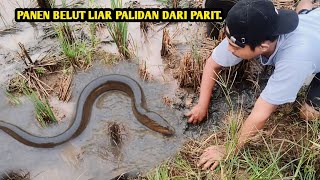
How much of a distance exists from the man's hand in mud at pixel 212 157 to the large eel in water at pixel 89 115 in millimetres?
524

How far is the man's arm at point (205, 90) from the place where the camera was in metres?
3.36

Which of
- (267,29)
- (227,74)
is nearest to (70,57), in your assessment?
(227,74)

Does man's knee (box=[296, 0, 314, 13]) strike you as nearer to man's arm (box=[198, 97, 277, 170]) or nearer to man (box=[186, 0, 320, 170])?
man (box=[186, 0, 320, 170])

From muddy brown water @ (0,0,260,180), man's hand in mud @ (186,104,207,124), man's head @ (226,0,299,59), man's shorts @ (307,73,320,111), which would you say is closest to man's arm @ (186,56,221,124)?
man's hand in mud @ (186,104,207,124)

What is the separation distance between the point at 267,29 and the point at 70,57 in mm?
2130

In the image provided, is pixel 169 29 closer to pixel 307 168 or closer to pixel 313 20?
pixel 313 20

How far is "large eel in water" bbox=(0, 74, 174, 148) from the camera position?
357cm

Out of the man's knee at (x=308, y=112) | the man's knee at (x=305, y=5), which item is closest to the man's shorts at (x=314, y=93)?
the man's knee at (x=308, y=112)

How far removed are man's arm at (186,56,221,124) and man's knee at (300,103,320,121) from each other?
0.81 meters

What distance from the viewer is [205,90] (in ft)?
11.2

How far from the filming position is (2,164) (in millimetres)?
3484

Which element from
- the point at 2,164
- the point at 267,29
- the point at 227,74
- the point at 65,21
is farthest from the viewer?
the point at 65,21

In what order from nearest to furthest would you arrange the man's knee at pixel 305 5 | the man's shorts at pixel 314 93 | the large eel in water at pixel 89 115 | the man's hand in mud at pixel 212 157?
the man's hand in mud at pixel 212 157
the man's shorts at pixel 314 93
the large eel in water at pixel 89 115
the man's knee at pixel 305 5

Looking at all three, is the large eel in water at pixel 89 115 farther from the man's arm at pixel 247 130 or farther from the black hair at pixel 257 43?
the black hair at pixel 257 43
